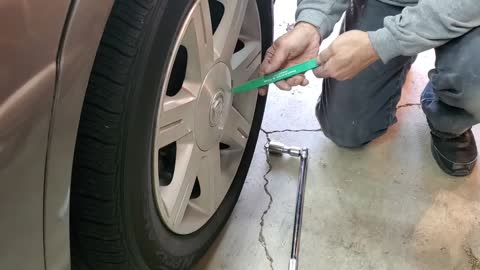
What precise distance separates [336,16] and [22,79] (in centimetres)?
70

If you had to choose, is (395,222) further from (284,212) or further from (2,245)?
(2,245)

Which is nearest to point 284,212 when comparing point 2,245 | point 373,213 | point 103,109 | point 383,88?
point 373,213

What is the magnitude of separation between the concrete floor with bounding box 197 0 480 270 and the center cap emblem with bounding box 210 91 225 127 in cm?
31

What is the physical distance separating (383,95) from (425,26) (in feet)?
1.32

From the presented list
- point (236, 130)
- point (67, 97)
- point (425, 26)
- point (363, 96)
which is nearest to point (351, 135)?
point (363, 96)

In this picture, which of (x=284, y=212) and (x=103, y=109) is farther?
(x=284, y=212)

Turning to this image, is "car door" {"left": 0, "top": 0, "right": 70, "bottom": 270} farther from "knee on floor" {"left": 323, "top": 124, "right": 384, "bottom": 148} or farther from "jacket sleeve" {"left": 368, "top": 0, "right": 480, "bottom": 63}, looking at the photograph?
"knee on floor" {"left": 323, "top": 124, "right": 384, "bottom": 148}

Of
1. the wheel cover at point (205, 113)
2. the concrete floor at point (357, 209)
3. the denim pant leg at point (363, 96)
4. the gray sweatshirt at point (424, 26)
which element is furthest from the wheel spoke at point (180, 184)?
the denim pant leg at point (363, 96)

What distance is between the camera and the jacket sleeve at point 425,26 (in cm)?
91

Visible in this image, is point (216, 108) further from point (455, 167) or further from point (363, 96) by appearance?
point (455, 167)

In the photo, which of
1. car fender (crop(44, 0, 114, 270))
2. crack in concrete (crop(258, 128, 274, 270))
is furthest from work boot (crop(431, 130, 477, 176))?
car fender (crop(44, 0, 114, 270))

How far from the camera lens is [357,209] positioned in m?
1.26

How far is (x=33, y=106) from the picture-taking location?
55 cm

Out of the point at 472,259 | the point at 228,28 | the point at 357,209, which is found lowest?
the point at 472,259
